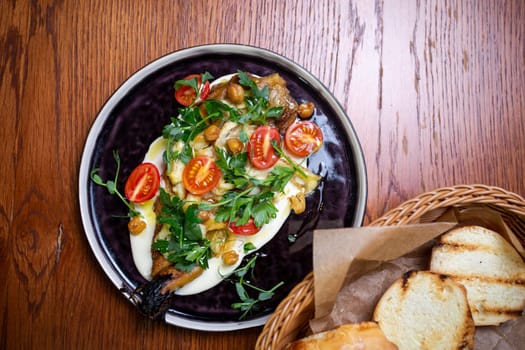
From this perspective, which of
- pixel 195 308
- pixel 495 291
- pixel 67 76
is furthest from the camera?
pixel 67 76

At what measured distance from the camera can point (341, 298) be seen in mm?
1906

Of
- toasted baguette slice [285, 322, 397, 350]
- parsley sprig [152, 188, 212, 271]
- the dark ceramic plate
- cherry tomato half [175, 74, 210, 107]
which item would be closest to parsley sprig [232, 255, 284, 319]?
the dark ceramic plate

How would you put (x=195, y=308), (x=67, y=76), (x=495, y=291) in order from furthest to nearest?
1. (x=67, y=76)
2. (x=195, y=308)
3. (x=495, y=291)

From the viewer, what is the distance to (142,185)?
2.17m

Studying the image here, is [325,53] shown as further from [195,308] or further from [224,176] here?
[195,308]

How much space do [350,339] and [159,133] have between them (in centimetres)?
126

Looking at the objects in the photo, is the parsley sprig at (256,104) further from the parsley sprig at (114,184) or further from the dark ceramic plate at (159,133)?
the parsley sprig at (114,184)

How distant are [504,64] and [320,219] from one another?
1.26 metres

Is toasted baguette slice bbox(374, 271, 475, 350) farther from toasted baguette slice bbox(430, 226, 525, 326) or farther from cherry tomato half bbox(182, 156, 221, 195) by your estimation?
cherry tomato half bbox(182, 156, 221, 195)

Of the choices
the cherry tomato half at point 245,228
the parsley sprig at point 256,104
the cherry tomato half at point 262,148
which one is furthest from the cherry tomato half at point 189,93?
the cherry tomato half at point 245,228

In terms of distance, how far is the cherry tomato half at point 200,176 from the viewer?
2.14 metres

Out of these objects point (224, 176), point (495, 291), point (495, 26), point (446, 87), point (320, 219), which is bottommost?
point (495, 291)

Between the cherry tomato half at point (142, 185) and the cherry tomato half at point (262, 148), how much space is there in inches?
18.0

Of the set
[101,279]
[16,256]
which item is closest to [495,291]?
[101,279]
